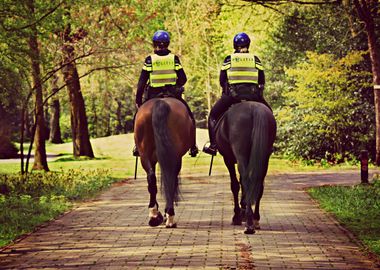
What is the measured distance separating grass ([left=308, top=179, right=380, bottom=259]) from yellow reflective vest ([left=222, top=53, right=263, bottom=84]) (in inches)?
113

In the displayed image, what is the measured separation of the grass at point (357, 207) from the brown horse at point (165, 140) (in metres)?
2.91

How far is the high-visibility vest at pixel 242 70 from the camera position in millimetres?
13227

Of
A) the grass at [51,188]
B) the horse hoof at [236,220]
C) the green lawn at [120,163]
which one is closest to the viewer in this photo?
the horse hoof at [236,220]

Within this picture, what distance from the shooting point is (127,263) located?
988 cm

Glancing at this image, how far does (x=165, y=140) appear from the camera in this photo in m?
13.2

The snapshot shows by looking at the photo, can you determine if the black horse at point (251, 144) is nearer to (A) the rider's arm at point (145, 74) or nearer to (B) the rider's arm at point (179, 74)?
(B) the rider's arm at point (179, 74)

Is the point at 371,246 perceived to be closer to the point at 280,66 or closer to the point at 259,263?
the point at 259,263

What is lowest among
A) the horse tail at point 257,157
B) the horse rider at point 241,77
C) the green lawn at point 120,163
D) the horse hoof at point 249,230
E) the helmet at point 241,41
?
the horse hoof at point 249,230

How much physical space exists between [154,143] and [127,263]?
3.98m

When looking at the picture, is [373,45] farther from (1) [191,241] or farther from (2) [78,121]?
(2) [78,121]

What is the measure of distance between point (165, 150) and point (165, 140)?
160 millimetres

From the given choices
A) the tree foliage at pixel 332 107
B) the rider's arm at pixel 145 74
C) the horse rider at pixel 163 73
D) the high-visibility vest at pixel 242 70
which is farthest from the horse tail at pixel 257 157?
the tree foliage at pixel 332 107

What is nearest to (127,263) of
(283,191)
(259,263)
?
(259,263)

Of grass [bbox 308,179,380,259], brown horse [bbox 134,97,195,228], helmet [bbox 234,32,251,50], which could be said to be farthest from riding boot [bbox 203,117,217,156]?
grass [bbox 308,179,380,259]
